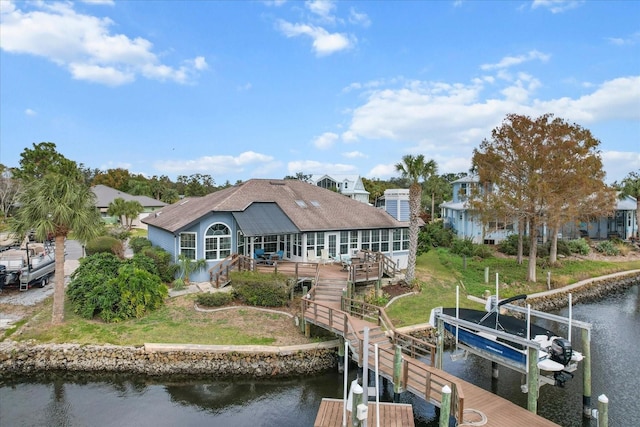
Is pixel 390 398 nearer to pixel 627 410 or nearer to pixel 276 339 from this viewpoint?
pixel 276 339

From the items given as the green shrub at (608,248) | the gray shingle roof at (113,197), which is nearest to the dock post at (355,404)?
the green shrub at (608,248)

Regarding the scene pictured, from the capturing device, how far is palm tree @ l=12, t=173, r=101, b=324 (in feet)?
49.4

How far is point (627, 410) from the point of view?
38.3ft

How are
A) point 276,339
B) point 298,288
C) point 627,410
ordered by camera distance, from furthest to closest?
point 298,288
point 276,339
point 627,410

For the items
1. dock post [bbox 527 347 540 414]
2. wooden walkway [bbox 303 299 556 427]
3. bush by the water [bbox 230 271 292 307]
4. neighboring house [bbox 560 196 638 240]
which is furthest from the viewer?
neighboring house [bbox 560 196 638 240]

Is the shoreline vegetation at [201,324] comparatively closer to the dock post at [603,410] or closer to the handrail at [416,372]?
the handrail at [416,372]

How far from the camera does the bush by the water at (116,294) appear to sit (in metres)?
16.4

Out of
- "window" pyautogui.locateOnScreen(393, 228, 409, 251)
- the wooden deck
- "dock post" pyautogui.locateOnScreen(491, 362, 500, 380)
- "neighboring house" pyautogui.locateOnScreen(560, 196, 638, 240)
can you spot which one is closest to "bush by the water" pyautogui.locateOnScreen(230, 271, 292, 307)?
the wooden deck

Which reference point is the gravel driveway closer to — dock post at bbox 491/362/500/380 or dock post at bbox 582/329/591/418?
dock post at bbox 491/362/500/380

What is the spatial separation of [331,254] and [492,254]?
1667cm

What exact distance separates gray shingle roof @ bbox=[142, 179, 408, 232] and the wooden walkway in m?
9.34

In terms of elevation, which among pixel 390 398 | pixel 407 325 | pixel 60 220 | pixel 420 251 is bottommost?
pixel 390 398

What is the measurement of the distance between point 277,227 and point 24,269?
44.8ft

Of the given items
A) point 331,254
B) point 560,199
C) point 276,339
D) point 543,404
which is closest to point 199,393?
point 276,339
